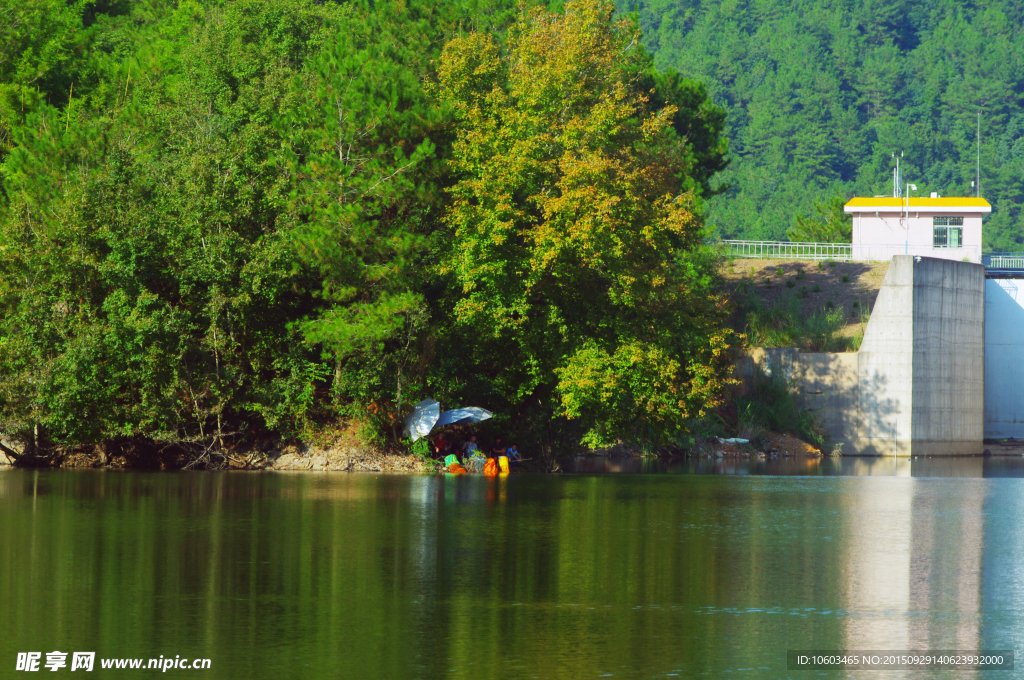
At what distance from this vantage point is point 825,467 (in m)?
38.6

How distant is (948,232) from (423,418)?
36.1 m

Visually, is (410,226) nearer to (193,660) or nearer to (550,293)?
(550,293)

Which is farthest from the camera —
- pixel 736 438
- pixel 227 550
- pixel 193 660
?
pixel 736 438

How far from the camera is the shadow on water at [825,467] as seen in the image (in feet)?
114

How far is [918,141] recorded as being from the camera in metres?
122

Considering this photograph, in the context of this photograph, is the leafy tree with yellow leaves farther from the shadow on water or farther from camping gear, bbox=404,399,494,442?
the shadow on water

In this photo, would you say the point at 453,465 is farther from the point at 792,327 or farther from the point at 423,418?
the point at 792,327

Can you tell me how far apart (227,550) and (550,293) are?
1832 centimetres

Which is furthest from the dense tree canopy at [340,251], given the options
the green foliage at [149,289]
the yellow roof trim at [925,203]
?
the yellow roof trim at [925,203]

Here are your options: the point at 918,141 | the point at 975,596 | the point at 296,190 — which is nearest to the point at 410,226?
the point at 296,190

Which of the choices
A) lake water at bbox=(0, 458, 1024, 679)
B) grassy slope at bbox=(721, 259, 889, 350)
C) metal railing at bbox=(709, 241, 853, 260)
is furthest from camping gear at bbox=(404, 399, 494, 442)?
metal railing at bbox=(709, 241, 853, 260)

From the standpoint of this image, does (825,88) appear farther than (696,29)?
No

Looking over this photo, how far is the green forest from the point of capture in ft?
89.9

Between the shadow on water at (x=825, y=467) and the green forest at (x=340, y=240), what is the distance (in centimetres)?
274
